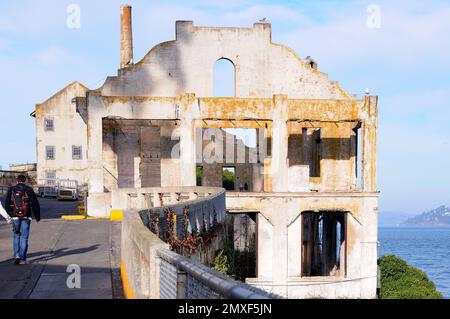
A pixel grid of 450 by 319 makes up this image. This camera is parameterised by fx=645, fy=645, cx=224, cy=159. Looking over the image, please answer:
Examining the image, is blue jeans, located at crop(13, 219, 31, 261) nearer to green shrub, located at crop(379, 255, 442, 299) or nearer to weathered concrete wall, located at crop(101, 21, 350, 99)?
weathered concrete wall, located at crop(101, 21, 350, 99)

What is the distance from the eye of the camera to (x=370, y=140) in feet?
111

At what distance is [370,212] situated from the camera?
1289 inches

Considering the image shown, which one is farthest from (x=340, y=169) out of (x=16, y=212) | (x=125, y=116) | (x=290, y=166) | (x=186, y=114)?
(x=16, y=212)

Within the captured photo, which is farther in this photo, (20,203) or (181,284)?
(20,203)

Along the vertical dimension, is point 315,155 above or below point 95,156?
below

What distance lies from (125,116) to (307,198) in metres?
9.98

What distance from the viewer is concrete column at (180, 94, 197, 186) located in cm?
3259

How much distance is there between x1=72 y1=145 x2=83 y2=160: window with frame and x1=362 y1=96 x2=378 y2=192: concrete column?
36034 mm

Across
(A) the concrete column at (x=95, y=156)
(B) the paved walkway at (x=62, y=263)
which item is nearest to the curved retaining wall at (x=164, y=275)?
(B) the paved walkway at (x=62, y=263)

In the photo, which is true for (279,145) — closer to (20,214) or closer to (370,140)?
(370,140)

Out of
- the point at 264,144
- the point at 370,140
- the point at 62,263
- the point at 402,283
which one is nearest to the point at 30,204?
the point at 62,263

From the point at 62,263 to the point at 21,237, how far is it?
960mm

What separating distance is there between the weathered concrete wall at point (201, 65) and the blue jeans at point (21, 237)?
85.3 ft
